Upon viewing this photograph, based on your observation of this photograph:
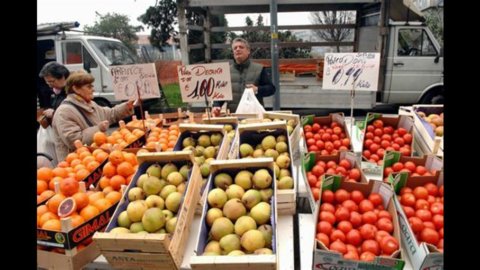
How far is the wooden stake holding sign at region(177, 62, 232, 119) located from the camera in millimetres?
3092

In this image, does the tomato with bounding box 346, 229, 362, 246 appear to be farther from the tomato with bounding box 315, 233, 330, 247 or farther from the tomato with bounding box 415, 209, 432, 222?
the tomato with bounding box 415, 209, 432, 222

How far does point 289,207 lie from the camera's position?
2033 mm

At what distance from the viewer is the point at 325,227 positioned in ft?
5.74

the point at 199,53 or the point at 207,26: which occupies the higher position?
the point at 207,26

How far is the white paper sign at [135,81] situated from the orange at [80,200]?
1.45 metres

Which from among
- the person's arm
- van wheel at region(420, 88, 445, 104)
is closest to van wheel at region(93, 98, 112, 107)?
the person's arm

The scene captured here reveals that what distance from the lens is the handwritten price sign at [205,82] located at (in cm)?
309

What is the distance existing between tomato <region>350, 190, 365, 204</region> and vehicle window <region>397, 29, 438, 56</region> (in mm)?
6246

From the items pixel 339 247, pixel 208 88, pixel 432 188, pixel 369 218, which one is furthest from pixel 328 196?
pixel 208 88

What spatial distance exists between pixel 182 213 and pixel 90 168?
103cm

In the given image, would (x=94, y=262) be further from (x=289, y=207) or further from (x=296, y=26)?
(x=296, y=26)

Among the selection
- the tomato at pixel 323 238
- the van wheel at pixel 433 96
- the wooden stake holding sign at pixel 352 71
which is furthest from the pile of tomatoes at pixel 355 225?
the van wheel at pixel 433 96
